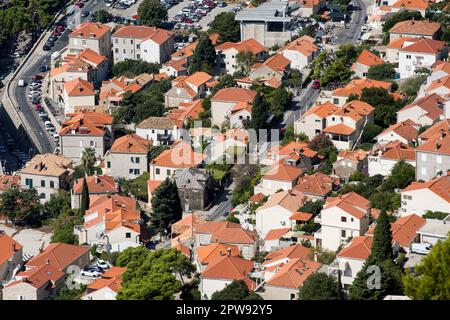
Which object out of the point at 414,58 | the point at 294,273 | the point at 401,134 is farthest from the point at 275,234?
the point at 414,58

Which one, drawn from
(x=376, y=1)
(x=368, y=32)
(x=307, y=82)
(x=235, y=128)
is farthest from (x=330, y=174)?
(x=376, y=1)

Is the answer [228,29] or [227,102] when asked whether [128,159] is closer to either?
[227,102]

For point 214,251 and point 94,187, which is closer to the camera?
point 214,251

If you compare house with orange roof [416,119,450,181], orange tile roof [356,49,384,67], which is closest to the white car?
house with orange roof [416,119,450,181]

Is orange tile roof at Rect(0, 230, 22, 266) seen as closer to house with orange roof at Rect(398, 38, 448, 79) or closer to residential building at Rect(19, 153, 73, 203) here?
residential building at Rect(19, 153, 73, 203)

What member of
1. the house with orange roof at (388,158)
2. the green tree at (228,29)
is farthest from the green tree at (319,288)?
the green tree at (228,29)

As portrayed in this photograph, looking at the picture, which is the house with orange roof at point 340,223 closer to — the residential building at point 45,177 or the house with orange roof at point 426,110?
the house with orange roof at point 426,110
